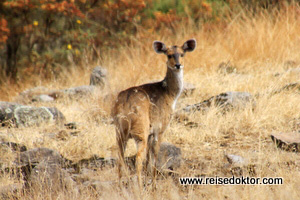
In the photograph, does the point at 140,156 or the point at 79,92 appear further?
the point at 79,92

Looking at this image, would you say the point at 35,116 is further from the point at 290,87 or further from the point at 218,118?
the point at 290,87

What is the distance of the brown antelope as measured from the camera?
184 inches

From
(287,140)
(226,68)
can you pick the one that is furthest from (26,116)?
(226,68)

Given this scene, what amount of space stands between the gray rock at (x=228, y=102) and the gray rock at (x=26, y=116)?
2172 millimetres

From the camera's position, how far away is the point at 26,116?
742 centimetres

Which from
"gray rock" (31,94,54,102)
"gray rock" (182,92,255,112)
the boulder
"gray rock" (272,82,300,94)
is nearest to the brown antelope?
the boulder

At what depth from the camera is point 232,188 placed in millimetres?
4453

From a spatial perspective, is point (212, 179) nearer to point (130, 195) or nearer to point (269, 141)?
point (130, 195)

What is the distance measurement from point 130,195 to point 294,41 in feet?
23.8

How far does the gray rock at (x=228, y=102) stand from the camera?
731 centimetres

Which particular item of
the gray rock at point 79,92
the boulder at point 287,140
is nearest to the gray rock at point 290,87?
the boulder at point 287,140

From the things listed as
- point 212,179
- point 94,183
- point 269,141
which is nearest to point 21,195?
point 94,183

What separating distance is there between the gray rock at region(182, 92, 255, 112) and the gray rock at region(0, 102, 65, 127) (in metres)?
2.17

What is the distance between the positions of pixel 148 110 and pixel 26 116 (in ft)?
10.1
